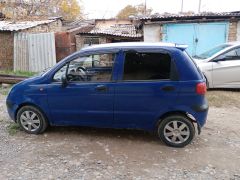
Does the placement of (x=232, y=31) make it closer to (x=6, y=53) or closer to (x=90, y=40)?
(x=90, y=40)

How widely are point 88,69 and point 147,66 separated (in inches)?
40.1

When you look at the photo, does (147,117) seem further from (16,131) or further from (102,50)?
(16,131)

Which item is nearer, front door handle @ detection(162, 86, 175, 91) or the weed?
front door handle @ detection(162, 86, 175, 91)

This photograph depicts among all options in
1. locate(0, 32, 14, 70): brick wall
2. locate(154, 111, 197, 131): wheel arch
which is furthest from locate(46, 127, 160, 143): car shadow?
locate(0, 32, 14, 70): brick wall

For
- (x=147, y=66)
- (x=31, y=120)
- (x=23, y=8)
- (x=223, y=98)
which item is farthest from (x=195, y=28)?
(x=23, y=8)

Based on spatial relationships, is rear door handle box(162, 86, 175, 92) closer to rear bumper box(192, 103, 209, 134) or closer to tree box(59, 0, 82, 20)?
rear bumper box(192, 103, 209, 134)

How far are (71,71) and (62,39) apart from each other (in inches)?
358

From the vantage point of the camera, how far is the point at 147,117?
4.64 m

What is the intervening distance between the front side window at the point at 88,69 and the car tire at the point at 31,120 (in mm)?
742

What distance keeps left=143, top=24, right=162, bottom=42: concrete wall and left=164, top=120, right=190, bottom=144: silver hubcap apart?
31.7 ft

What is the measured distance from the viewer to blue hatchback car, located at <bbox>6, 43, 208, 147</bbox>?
14.6 feet

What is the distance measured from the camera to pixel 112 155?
4387 mm

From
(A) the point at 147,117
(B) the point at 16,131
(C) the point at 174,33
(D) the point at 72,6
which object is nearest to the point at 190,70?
(A) the point at 147,117

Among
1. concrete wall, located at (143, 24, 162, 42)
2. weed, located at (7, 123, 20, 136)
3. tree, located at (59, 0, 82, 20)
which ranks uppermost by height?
tree, located at (59, 0, 82, 20)
